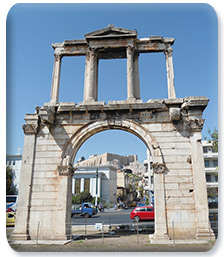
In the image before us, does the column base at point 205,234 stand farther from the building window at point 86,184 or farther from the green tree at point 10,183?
the building window at point 86,184

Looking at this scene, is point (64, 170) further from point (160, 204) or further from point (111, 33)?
point (111, 33)

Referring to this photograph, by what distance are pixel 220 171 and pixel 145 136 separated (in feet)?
10.6

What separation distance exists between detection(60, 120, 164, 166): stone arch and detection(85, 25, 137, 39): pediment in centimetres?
401

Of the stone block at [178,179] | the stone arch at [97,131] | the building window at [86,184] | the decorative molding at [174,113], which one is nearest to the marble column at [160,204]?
the stone block at [178,179]

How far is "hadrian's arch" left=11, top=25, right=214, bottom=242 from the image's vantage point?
28.6ft

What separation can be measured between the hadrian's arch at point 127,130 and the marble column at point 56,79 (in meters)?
0.05

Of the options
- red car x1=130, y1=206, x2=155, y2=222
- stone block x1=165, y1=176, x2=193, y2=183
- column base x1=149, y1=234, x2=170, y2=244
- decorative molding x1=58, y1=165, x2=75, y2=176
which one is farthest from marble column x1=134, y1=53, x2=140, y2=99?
red car x1=130, y1=206, x2=155, y2=222

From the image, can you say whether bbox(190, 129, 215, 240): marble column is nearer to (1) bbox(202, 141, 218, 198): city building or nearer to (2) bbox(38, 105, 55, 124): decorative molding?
(1) bbox(202, 141, 218, 198): city building

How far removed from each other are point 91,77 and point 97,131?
98.8 inches

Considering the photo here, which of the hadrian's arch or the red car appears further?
the red car

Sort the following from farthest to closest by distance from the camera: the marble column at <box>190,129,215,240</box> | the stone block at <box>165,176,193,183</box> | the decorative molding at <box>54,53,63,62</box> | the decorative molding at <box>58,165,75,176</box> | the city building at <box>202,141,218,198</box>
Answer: the decorative molding at <box>54,53,63,62</box> < the city building at <box>202,141,218,198</box> < the decorative molding at <box>58,165,75,176</box> < the stone block at <box>165,176,193,183</box> < the marble column at <box>190,129,215,240</box>

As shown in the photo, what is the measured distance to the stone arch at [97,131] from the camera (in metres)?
9.59

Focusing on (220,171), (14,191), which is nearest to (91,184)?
(14,191)

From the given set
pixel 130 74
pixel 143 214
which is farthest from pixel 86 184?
pixel 130 74
